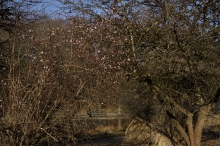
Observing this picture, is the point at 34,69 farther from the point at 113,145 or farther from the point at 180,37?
the point at 113,145

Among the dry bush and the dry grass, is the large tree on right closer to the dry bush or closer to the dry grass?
the dry bush

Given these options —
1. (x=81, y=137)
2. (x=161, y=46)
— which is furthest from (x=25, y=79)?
(x=161, y=46)

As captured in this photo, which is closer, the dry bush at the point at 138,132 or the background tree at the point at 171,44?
the background tree at the point at 171,44

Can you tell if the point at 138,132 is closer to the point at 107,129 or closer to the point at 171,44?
the point at 107,129

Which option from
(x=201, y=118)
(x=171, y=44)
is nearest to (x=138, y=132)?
(x=201, y=118)

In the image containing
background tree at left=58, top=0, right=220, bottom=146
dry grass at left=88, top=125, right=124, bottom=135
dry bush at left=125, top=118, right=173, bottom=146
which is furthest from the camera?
dry grass at left=88, top=125, right=124, bottom=135

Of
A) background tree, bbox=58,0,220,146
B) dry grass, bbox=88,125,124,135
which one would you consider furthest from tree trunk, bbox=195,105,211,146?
dry grass, bbox=88,125,124,135

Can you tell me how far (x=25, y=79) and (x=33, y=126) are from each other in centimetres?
76

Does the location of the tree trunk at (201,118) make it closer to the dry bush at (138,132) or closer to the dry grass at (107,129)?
the dry bush at (138,132)

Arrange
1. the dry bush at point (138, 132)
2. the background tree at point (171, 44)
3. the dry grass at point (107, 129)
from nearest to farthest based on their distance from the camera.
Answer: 1. the background tree at point (171, 44)
2. the dry bush at point (138, 132)
3. the dry grass at point (107, 129)

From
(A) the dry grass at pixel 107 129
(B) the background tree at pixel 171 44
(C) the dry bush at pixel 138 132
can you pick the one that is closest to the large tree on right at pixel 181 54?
(B) the background tree at pixel 171 44

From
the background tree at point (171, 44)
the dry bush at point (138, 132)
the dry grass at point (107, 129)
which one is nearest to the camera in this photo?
the background tree at point (171, 44)

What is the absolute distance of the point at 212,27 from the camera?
26.4 ft

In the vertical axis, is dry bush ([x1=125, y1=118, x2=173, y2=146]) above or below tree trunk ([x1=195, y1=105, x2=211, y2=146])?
below
